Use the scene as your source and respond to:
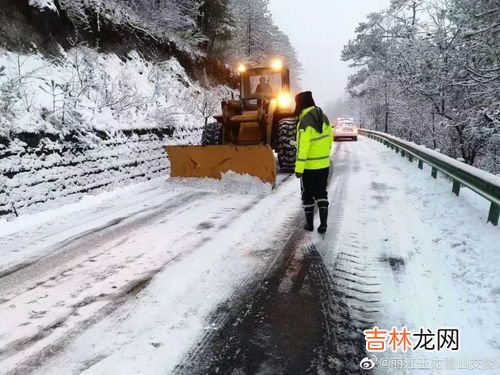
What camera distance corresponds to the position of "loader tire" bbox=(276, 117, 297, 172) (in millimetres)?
9328

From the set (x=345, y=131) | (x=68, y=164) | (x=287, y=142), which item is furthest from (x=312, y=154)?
(x=345, y=131)

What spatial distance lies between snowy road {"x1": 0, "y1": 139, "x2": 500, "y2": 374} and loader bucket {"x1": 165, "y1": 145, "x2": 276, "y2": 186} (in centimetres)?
166

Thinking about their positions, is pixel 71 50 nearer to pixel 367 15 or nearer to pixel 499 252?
pixel 499 252

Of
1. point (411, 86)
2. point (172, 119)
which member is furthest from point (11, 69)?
point (411, 86)

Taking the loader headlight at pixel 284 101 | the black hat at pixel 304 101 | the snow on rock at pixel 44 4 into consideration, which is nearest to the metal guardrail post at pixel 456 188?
the black hat at pixel 304 101

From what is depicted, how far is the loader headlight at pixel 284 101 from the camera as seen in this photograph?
408 inches

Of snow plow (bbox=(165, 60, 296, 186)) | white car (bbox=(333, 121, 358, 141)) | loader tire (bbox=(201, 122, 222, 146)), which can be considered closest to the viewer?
snow plow (bbox=(165, 60, 296, 186))

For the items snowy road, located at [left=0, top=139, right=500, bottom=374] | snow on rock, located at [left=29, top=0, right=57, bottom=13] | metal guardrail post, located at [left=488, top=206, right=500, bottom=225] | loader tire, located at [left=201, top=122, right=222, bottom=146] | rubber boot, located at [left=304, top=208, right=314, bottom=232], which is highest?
snow on rock, located at [left=29, top=0, right=57, bottom=13]

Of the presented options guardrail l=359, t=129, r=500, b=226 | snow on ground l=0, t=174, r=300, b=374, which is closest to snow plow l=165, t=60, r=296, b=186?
snow on ground l=0, t=174, r=300, b=374

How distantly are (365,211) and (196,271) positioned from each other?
3.23m

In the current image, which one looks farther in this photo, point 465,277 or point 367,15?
point 367,15

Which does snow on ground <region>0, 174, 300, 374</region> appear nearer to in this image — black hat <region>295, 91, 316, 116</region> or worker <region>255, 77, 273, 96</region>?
black hat <region>295, 91, 316, 116</region>

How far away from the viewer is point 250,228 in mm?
5395

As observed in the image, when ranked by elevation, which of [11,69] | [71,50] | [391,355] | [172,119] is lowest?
[391,355]
